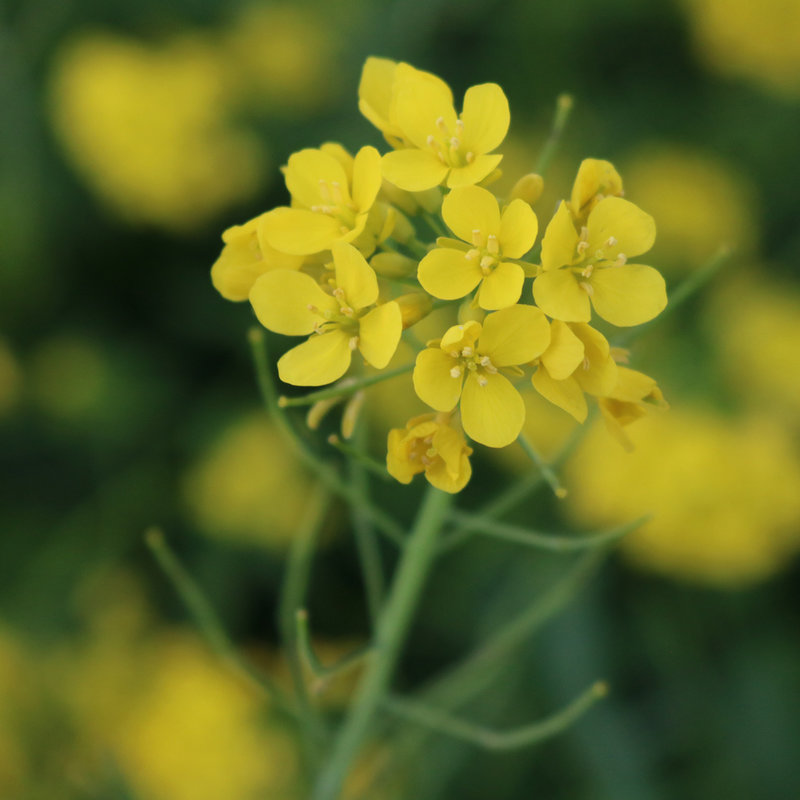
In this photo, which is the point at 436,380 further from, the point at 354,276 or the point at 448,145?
the point at 448,145

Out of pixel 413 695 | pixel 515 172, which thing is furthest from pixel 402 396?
pixel 515 172

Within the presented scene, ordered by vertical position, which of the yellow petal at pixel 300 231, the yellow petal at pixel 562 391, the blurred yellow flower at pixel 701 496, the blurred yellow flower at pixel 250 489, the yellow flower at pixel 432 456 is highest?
the yellow petal at pixel 300 231

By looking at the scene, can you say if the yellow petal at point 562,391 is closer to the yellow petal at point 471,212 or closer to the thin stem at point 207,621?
the yellow petal at point 471,212

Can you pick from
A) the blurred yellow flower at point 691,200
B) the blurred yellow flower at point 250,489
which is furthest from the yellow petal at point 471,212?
the blurred yellow flower at point 691,200

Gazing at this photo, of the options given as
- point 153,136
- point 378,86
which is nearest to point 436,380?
point 378,86

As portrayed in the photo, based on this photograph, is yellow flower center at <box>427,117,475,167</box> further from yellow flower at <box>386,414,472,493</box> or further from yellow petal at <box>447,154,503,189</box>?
yellow flower at <box>386,414,472,493</box>

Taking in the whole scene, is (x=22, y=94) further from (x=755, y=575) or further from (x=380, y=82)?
(x=755, y=575)
